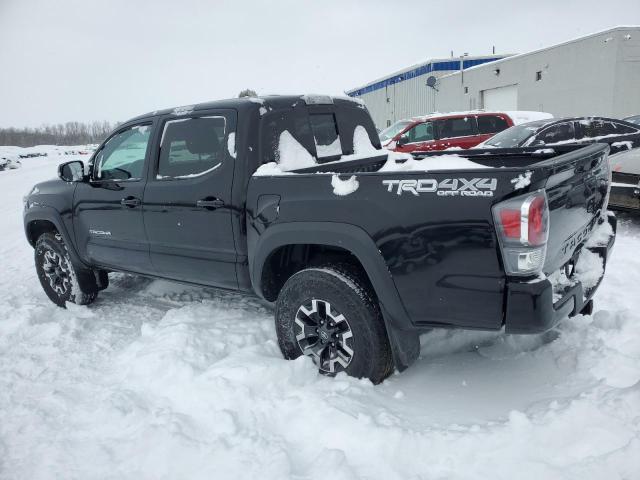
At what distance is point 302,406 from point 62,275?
3354 millimetres

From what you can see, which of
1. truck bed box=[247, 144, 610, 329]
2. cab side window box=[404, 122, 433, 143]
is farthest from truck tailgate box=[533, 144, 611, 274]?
cab side window box=[404, 122, 433, 143]

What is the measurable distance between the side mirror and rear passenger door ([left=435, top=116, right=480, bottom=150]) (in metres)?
9.26

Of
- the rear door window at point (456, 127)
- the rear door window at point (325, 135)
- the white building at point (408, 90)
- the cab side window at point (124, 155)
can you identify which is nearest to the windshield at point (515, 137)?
the rear door window at point (456, 127)

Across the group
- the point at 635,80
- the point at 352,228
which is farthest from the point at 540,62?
the point at 352,228

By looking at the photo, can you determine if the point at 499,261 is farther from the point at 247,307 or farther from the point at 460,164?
the point at 247,307

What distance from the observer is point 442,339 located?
3.61 meters

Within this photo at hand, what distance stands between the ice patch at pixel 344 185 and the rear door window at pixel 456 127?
402 inches

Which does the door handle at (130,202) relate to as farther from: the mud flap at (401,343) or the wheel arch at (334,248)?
the mud flap at (401,343)

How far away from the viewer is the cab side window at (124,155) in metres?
4.09

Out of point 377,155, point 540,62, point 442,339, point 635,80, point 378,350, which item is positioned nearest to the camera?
point 378,350

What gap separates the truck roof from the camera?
3451mm

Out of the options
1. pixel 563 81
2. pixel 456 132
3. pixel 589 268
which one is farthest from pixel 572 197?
pixel 563 81

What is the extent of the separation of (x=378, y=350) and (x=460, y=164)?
1.57 meters

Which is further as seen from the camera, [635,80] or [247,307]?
[635,80]
